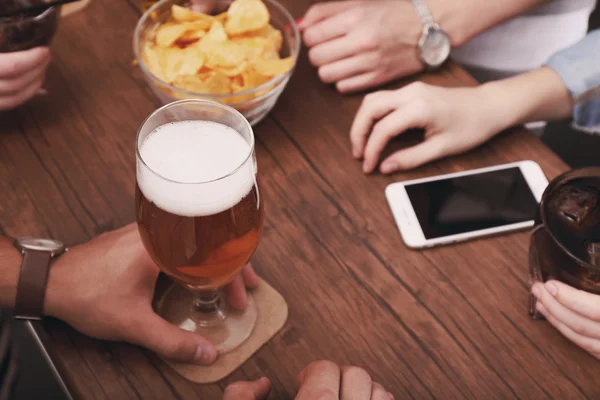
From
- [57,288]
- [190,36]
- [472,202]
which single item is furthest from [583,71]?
[57,288]

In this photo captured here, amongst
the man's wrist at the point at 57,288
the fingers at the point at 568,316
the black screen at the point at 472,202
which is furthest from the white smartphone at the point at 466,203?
the man's wrist at the point at 57,288

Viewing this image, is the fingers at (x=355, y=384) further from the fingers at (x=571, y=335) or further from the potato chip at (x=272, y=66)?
the potato chip at (x=272, y=66)

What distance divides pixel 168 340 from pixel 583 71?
804mm

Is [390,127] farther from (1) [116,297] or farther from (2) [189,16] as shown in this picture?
(1) [116,297]

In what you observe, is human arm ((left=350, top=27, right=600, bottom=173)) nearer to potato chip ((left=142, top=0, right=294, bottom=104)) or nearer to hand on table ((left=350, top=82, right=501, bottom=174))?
hand on table ((left=350, top=82, right=501, bottom=174))

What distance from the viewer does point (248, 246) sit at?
655mm

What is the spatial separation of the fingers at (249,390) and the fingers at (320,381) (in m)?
0.04

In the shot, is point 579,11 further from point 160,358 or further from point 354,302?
point 160,358

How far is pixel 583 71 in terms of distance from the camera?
3.32 ft

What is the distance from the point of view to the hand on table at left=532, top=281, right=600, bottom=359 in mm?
735

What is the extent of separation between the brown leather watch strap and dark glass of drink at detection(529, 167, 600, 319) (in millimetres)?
635

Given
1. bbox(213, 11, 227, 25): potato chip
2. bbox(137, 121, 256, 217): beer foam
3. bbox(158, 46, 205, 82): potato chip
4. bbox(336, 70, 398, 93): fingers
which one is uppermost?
bbox(137, 121, 256, 217): beer foam

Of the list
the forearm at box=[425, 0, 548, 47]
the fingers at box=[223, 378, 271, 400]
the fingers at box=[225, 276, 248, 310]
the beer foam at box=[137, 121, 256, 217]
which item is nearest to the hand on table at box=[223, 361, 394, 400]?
the fingers at box=[223, 378, 271, 400]

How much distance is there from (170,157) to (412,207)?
0.41 m
